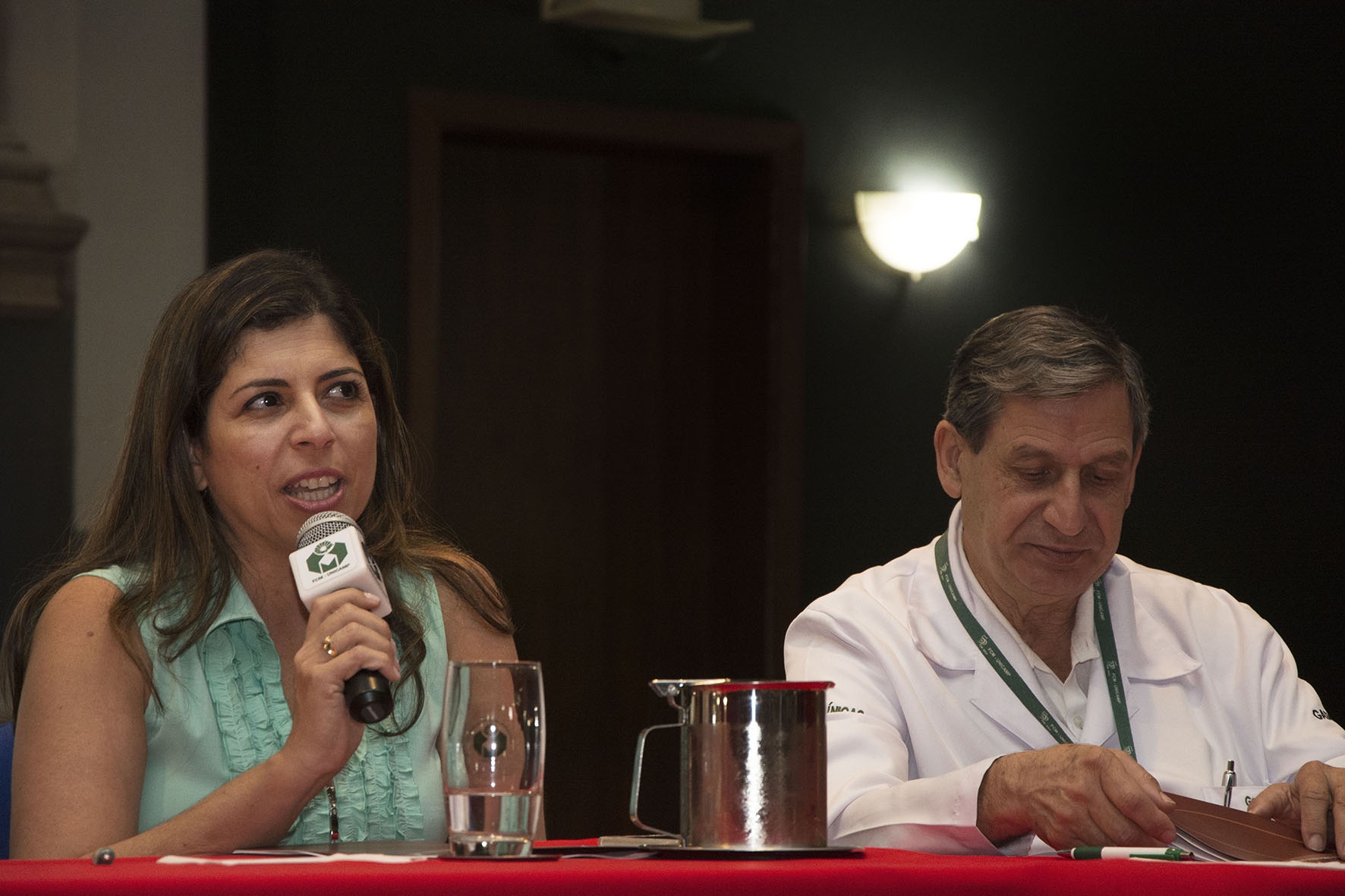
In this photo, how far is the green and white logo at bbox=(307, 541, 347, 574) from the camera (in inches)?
57.2

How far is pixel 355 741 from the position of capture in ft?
4.81

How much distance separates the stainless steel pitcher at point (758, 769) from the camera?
1.25 metres

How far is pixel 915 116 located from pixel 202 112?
214 cm

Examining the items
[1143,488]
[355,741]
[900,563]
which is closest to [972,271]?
[1143,488]

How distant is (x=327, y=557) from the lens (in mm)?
1463

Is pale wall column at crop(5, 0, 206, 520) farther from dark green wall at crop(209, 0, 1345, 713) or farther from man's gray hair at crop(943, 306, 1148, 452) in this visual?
man's gray hair at crop(943, 306, 1148, 452)

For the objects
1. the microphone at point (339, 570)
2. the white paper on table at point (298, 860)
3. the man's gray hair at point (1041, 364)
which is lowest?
the white paper on table at point (298, 860)

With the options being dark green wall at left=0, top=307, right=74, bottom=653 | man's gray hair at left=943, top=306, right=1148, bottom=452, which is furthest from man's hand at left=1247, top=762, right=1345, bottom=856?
dark green wall at left=0, top=307, right=74, bottom=653

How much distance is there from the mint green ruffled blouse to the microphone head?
242 millimetres

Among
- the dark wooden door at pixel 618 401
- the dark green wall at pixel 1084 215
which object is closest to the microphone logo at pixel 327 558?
the dark wooden door at pixel 618 401

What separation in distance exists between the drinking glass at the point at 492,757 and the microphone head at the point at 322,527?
1.30 ft

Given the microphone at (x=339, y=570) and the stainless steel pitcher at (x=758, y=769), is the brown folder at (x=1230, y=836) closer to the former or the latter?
the stainless steel pitcher at (x=758, y=769)

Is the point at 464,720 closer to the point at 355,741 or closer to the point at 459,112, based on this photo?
the point at 355,741

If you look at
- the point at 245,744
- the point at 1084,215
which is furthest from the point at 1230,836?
the point at 1084,215
